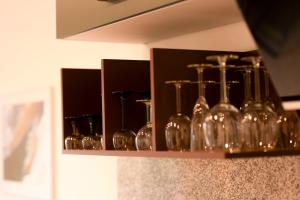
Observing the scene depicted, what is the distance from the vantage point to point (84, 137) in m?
2.12

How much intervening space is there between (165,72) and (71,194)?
1472mm

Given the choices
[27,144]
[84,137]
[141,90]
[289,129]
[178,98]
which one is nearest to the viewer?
[289,129]

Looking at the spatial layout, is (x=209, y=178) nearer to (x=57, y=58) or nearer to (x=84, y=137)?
(x=84, y=137)

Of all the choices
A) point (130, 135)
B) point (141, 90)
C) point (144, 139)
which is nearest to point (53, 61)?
point (141, 90)

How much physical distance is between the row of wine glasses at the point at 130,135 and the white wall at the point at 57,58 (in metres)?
0.34

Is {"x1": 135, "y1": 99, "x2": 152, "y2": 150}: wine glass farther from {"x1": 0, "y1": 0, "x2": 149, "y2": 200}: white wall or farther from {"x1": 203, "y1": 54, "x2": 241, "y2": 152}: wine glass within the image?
{"x1": 0, "y1": 0, "x2": 149, "y2": 200}: white wall

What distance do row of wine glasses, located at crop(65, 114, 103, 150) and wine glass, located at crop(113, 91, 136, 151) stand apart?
0.55 ft

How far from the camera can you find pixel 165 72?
162cm

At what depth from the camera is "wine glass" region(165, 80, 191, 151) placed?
1.57m

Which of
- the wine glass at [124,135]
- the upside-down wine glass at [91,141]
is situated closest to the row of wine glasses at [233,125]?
the wine glass at [124,135]

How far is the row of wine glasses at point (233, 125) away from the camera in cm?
141

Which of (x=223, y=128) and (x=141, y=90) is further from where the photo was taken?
(x=141, y=90)

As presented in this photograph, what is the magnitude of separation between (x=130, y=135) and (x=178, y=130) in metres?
0.36

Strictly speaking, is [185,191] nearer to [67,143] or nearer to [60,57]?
[67,143]
